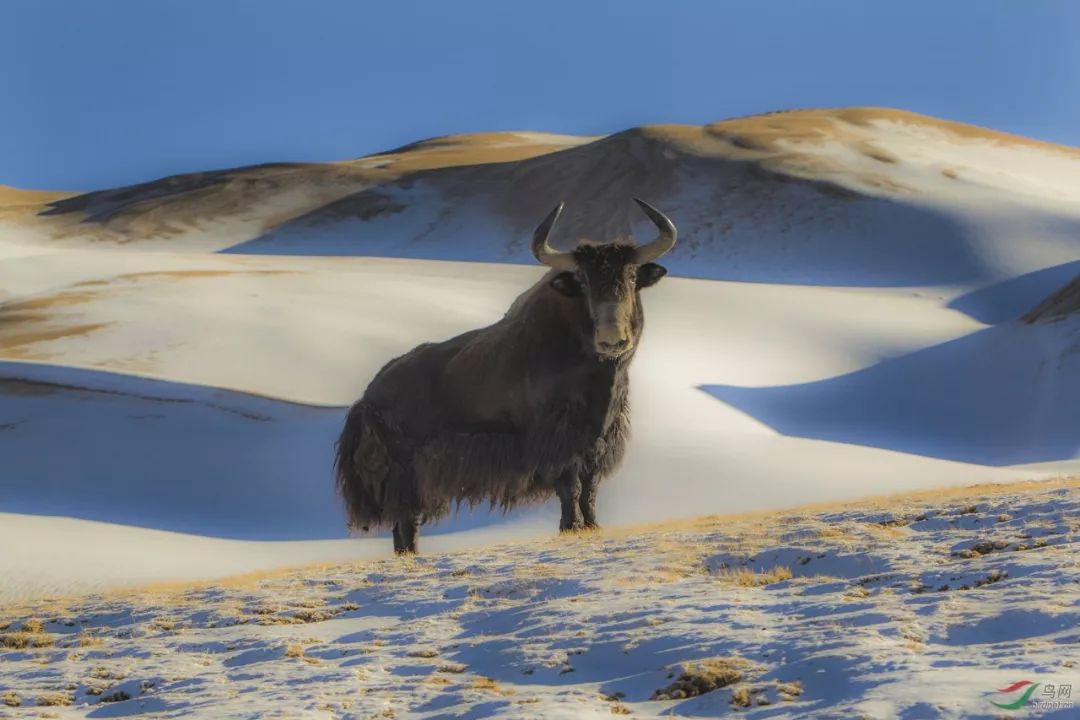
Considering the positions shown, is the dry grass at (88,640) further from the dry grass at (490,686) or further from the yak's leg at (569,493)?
the yak's leg at (569,493)

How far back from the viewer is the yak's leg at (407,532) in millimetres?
13742

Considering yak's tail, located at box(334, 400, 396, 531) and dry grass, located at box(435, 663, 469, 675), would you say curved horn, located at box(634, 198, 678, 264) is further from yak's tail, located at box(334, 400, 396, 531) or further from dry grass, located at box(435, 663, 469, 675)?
dry grass, located at box(435, 663, 469, 675)

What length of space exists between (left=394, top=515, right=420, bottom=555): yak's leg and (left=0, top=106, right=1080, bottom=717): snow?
1.60 metres

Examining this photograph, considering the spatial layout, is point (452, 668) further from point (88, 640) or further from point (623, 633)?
point (88, 640)

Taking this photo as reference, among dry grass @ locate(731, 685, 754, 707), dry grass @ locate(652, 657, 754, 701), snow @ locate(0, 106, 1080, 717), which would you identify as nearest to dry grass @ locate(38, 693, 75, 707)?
snow @ locate(0, 106, 1080, 717)

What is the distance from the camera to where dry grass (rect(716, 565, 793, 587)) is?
7.70 m

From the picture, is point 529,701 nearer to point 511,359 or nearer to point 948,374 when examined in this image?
point 511,359

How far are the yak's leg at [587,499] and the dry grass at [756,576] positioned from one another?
4524 mm

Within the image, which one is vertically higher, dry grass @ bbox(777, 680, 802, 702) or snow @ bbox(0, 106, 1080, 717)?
snow @ bbox(0, 106, 1080, 717)

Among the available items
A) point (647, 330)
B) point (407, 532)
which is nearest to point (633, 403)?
point (647, 330)

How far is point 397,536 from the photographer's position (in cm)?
1394

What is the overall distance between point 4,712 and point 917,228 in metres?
63.1

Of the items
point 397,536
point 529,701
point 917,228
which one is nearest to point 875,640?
point 529,701

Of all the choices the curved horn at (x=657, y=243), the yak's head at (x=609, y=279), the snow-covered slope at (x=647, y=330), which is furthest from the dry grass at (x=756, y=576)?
the snow-covered slope at (x=647, y=330)
